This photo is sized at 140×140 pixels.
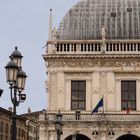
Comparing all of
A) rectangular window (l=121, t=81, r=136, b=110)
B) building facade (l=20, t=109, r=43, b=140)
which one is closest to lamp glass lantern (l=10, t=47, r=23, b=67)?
rectangular window (l=121, t=81, r=136, b=110)

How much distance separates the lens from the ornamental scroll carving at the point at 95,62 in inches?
2052

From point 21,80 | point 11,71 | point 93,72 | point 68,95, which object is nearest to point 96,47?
point 93,72

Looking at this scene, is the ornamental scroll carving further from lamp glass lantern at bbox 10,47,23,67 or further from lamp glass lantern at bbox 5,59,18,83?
lamp glass lantern at bbox 5,59,18,83

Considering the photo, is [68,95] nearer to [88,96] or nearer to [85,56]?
[88,96]

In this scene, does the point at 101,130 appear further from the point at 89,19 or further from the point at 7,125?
the point at 7,125

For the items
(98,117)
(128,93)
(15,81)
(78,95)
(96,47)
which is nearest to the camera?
(15,81)

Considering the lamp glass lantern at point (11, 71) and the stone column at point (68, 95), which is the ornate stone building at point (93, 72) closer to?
the stone column at point (68, 95)

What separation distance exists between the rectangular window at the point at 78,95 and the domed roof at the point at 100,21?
15.8 ft

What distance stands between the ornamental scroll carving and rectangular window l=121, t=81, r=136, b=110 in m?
1.82

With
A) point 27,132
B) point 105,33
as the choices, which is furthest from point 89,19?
point 27,132

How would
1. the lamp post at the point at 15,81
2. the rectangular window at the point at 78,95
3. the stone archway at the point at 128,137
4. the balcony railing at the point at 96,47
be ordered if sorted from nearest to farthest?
1. the lamp post at the point at 15,81
2. the stone archway at the point at 128,137
3. the rectangular window at the point at 78,95
4. the balcony railing at the point at 96,47

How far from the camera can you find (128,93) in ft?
171

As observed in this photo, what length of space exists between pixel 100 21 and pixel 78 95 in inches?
321

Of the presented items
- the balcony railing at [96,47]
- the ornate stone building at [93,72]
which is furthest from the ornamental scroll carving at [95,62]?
the balcony railing at [96,47]
